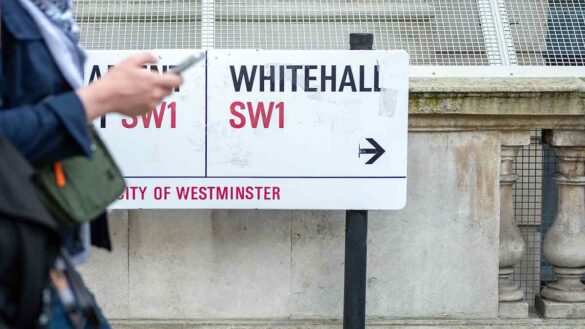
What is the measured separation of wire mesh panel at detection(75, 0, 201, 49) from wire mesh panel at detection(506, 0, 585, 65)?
1.62 metres

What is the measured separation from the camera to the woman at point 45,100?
79.8 inches

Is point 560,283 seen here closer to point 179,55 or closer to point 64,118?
point 179,55

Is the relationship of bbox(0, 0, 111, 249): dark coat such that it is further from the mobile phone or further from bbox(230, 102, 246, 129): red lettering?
bbox(230, 102, 246, 129): red lettering

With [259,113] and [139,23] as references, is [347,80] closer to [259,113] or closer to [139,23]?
[259,113]

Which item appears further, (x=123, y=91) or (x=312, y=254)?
(x=312, y=254)

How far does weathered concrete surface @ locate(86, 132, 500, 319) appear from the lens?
5.29 m

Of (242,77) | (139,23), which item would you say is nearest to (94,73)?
(242,77)

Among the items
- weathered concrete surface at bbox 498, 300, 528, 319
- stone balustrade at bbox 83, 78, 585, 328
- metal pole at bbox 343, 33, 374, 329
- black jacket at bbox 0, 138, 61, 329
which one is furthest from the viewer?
weathered concrete surface at bbox 498, 300, 528, 319

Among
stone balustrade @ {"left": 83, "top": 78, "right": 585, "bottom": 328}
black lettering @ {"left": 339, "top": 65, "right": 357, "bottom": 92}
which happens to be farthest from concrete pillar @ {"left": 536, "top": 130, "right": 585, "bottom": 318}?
black lettering @ {"left": 339, "top": 65, "right": 357, "bottom": 92}

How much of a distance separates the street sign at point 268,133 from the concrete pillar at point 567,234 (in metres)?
0.97

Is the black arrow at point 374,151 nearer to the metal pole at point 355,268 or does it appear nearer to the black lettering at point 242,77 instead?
the metal pole at point 355,268

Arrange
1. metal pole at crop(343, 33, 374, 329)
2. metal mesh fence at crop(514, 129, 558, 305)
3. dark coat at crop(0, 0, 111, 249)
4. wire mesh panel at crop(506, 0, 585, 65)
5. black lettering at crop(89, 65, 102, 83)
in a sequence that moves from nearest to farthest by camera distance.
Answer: dark coat at crop(0, 0, 111, 249), black lettering at crop(89, 65, 102, 83), metal pole at crop(343, 33, 374, 329), wire mesh panel at crop(506, 0, 585, 65), metal mesh fence at crop(514, 129, 558, 305)

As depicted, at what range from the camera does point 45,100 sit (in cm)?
211

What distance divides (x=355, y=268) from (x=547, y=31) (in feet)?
5.46
